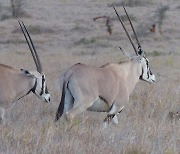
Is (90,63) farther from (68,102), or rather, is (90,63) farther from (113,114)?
(68,102)

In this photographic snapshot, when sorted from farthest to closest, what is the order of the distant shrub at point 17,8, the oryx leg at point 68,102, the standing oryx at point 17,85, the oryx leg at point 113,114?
the distant shrub at point 17,8
the oryx leg at point 113,114
the standing oryx at point 17,85
the oryx leg at point 68,102

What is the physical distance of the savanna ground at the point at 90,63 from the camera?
5898 millimetres

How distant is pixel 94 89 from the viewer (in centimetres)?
772

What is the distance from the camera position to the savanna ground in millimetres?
5898

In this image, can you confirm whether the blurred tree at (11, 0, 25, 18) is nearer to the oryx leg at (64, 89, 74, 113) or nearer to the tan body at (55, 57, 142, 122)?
the tan body at (55, 57, 142, 122)

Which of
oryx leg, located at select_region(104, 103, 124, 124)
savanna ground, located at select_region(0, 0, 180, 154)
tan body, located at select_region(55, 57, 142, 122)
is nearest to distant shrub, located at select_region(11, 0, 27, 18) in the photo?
savanna ground, located at select_region(0, 0, 180, 154)

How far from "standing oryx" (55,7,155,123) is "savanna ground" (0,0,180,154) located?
22cm

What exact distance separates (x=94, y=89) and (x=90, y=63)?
9639 mm

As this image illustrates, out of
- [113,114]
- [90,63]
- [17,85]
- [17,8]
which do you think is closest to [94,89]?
[113,114]

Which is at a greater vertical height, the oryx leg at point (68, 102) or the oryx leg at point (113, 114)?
the oryx leg at point (68, 102)

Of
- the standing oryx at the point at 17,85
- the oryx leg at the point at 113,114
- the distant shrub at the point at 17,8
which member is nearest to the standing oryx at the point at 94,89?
the oryx leg at the point at 113,114

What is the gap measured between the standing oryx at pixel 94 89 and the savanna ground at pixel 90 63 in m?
0.22

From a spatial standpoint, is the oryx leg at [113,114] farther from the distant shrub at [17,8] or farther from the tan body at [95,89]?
the distant shrub at [17,8]

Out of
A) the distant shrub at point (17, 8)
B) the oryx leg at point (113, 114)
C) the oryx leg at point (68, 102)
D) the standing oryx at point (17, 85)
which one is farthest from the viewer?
the distant shrub at point (17, 8)
